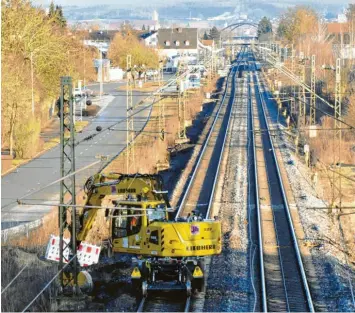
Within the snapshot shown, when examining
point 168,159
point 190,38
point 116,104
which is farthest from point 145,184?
point 190,38

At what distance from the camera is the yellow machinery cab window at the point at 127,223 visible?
47.9 ft

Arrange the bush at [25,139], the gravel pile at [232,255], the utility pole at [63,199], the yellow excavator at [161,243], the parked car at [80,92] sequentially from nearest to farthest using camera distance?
the utility pole at [63,199], the gravel pile at [232,255], the yellow excavator at [161,243], the bush at [25,139], the parked car at [80,92]

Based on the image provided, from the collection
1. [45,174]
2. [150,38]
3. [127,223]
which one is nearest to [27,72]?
[45,174]

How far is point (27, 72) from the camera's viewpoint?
3712cm

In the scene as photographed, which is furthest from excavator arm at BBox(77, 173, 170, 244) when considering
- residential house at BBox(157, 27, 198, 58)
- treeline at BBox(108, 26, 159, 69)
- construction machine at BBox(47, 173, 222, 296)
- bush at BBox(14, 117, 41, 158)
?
residential house at BBox(157, 27, 198, 58)

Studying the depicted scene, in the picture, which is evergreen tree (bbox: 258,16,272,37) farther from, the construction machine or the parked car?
the construction machine

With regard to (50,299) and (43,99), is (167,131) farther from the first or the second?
(50,299)

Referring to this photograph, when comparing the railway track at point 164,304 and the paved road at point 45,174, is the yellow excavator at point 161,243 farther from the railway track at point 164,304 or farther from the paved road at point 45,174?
the paved road at point 45,174

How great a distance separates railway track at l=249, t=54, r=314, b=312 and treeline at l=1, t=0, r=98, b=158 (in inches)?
349

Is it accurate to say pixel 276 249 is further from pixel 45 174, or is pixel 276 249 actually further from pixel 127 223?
pixel 45 174

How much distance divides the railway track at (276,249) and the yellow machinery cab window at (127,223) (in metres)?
2.28

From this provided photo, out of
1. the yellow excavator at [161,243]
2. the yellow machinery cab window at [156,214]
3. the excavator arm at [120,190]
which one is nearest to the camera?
the yellow excavator at [161,243]

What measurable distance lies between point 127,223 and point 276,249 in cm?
400

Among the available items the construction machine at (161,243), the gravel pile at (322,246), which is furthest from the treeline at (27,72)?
the construction machine at (161,243)
